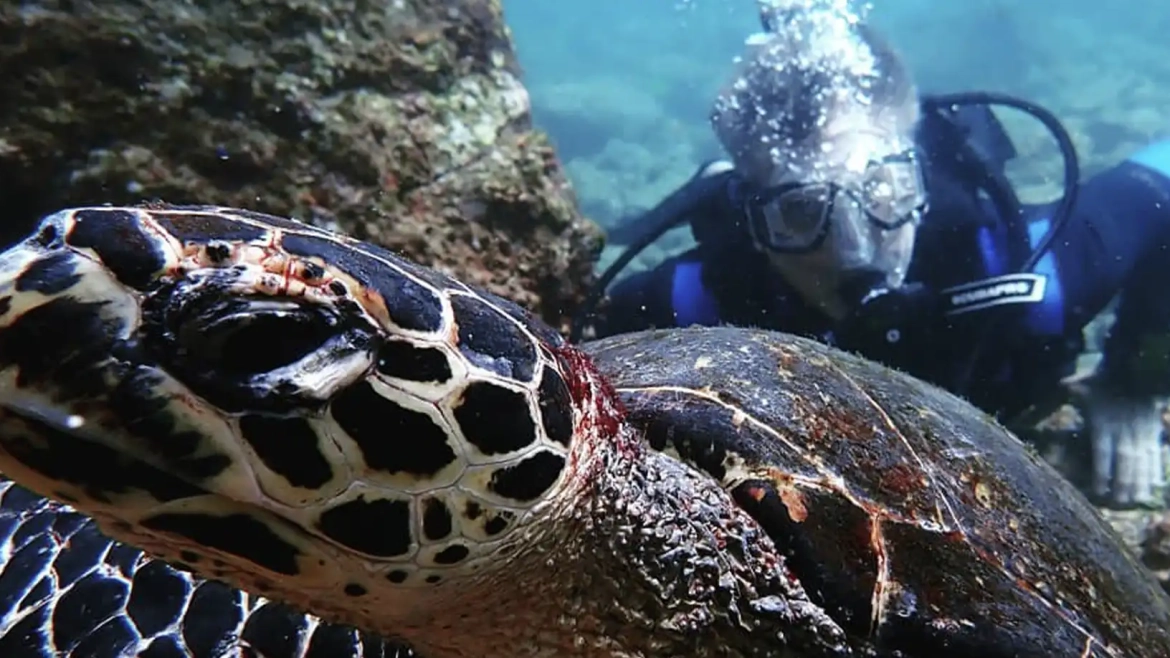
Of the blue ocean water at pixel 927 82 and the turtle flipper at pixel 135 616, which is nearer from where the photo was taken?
the turtle flipper at pixel 135 616

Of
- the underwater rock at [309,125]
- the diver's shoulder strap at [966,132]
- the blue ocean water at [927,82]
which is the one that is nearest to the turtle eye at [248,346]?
the underwater rock at [309,125]

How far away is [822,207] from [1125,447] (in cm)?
185

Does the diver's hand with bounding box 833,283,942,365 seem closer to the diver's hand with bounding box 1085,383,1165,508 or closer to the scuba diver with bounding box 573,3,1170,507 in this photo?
the scuba diver with bounding box 573,3,1170,507

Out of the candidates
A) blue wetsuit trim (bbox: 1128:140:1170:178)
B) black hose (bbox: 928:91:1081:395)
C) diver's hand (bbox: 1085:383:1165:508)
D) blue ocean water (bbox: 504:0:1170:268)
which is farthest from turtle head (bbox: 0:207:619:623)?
blue ocean water (bbox: 504:0:1170:268)

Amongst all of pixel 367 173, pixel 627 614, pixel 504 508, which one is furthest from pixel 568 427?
pixel 367 173

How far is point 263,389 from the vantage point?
801 mm

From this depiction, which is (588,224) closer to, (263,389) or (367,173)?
(367,173)

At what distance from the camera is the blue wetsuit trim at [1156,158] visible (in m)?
4.33

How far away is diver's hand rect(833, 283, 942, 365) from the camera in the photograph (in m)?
3.39

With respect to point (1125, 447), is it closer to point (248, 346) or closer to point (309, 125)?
point (309, 125)

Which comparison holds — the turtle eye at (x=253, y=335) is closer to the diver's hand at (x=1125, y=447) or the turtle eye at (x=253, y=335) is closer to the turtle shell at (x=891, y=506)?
the turtle shell at (x=891, y=506)

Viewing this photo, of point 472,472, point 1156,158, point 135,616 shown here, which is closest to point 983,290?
point 1156,158

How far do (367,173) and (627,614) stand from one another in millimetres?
1714

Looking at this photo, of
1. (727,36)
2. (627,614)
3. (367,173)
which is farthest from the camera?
(727,36)
